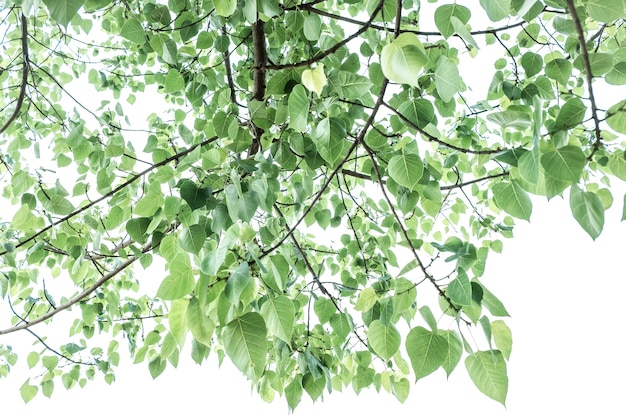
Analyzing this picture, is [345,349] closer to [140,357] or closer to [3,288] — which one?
[140,357]

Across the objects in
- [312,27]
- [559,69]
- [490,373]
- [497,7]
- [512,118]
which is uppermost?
[312,27]

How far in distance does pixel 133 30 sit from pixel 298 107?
1.35ft

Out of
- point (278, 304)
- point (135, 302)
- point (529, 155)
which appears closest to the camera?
point (529, 155)

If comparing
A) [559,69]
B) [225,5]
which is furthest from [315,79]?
[559,69]

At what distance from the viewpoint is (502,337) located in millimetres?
539

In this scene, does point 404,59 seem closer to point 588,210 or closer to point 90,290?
point 588,210

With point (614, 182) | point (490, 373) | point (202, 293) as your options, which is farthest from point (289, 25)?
point (614, 182)

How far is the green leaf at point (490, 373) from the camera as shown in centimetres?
51

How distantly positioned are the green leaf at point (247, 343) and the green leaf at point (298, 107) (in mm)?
231

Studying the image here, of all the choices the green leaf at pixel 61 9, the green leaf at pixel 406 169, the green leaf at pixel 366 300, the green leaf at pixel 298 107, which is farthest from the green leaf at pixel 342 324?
the green leaf at pixel 61 9

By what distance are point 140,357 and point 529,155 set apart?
86 centimetres

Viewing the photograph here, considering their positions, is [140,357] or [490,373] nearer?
[490,373]

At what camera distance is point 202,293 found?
50 centimetres

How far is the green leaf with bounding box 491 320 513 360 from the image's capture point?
0.54 meters
